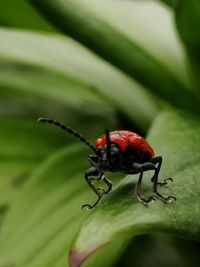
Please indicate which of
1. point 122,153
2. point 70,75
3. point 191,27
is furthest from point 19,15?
point 122,153

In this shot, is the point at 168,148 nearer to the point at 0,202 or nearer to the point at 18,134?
the point at 0,202

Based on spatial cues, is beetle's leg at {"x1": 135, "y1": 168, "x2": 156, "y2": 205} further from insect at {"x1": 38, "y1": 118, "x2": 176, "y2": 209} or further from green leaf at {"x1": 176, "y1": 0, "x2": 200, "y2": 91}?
green leaf at {"x1": 176, "y1": 0, "x2": 200, "y2": 91}

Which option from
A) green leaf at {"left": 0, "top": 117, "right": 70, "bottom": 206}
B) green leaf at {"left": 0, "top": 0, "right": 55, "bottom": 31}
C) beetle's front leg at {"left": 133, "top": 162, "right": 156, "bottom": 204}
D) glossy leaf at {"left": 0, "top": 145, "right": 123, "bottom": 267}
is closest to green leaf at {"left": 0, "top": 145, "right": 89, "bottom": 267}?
glossy leaf at {"left": 0, "top": 145, "right": 123, "bottom": 267}

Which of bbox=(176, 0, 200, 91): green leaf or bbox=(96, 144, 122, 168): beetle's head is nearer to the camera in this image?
bbox=(96, 144, 122, 168): beetle's head

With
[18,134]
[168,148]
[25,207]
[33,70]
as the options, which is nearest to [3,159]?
[18,134]

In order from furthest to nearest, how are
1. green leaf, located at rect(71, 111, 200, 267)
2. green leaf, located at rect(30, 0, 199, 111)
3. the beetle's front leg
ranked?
green leaf, located at rect(30, 0, 199, 111) → the beetle's front leg → green leaf, located at rect(71, 111, 200, 267)

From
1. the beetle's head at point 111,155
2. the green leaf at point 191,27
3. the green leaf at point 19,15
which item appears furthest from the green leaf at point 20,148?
the beetle's head at point 111,155
